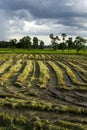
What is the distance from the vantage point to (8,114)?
59.2ft

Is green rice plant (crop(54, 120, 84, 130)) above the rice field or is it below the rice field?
above

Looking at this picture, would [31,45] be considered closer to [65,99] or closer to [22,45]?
[22,45]

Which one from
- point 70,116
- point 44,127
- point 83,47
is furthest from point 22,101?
point 83,47

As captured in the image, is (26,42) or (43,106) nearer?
(43,106)

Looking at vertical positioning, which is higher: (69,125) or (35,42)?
(69,125)

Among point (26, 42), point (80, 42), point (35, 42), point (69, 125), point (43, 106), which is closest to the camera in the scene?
point (69, 125)

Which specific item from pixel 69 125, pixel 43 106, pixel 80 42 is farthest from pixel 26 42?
pixel 69 125

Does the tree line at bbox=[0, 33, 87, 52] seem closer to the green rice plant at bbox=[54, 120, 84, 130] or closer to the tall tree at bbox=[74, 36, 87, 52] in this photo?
the tall tree at bbox=[74, 36, 87, 52]

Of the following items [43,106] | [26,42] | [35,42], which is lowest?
[35,42]

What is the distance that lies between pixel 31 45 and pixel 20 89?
162 metres

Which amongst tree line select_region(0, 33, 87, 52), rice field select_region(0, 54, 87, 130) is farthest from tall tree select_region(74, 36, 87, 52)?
rice field select_region(0, 54, 87, 130)

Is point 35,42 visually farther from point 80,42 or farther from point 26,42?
point 80,42

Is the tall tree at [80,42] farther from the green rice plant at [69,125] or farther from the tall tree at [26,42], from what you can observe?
the green rice plant at [69,125]

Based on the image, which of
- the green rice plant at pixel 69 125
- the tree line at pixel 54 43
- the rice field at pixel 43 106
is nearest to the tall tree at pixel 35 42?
the tree line at pixel 54 43
